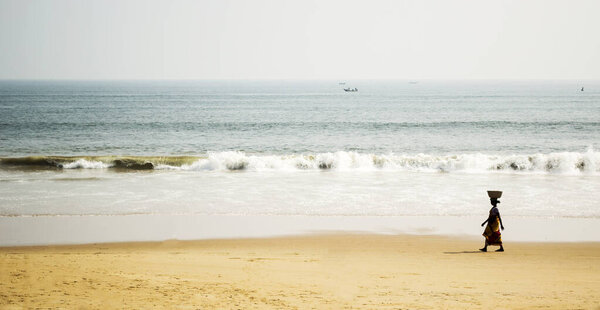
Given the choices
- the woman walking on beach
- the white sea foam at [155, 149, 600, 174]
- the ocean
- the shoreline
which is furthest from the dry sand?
the white sea foam at [155, 149, 600, 174]

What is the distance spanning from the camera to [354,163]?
2828 cm

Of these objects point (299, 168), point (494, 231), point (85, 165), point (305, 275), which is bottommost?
point (85, 165)

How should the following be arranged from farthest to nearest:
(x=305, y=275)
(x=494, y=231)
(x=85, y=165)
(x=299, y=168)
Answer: (x=85, y=165) < (x=299, y=168) < (x=494, y=231) < (x=305, y=275)

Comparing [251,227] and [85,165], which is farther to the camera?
[85,165]

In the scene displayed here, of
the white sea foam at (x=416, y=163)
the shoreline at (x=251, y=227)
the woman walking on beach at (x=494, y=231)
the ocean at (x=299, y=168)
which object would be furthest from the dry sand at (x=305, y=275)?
the white sea foam at (x=416, y=163)

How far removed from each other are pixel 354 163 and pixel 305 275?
18.6 meters

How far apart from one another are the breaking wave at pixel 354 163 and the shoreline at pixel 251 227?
11.4 m

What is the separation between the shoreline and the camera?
13.8 meters

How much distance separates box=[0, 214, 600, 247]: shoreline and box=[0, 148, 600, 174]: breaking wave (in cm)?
1143

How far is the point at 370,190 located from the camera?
21.0m

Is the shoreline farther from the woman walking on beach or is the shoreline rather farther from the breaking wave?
the breaking wave

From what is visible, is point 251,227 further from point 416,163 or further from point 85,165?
point 85,165

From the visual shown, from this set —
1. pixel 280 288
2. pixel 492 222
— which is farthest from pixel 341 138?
pixel 280 288

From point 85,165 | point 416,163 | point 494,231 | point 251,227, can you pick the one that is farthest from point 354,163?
point 494,231
